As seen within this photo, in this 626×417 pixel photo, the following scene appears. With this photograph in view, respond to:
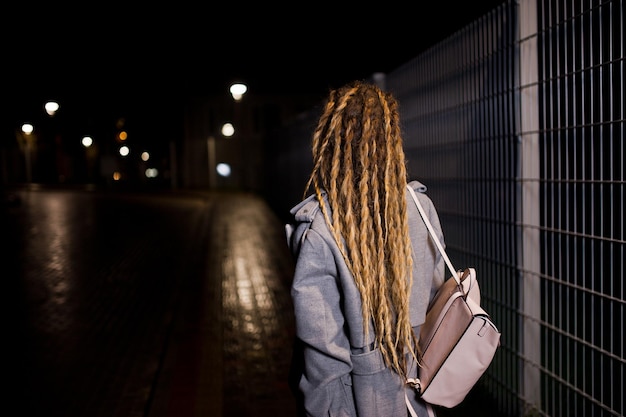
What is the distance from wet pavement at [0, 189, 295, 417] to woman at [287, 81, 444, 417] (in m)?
2.56

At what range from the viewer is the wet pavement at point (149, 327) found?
17.0 feet

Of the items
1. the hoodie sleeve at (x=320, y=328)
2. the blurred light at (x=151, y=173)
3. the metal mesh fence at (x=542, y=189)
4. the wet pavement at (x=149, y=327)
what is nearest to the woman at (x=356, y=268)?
the hoodie sleeve at (x=320, y=328)

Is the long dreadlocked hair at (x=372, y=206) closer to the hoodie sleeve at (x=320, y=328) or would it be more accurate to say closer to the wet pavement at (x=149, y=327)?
the hoodie sleeve at (x=320, y=328)

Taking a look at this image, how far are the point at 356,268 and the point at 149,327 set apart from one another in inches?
218

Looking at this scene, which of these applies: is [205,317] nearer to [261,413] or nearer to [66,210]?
[261,413]

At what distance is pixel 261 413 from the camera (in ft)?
15.8

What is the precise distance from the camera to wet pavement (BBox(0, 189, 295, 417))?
520cm

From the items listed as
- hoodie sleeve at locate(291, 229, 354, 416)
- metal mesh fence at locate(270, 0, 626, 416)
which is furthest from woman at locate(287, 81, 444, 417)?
metal mesh fence at locate(270, 0, 626, 416)

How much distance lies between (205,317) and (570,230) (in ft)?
16.7

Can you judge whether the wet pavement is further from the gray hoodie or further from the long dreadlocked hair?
the long dreadlocked hair

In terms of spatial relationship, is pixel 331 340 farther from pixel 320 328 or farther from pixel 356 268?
pixel 356 268

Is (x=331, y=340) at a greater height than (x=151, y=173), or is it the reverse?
(x=151, y=173)

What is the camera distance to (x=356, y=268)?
234 cm

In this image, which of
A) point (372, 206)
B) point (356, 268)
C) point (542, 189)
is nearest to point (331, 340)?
point (356, 268)
